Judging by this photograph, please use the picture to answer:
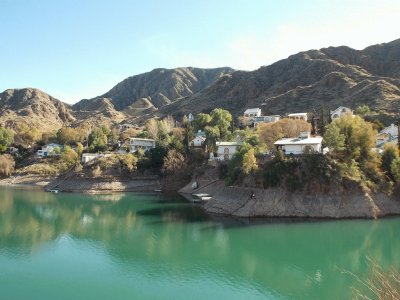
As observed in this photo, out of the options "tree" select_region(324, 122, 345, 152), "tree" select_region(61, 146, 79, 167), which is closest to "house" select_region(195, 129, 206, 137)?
"tree" select_region(61, 146, 79, 167)

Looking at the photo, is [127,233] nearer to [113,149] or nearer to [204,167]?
[204,167]

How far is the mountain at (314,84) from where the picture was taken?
123850 mm

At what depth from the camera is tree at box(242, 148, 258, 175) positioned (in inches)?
2127

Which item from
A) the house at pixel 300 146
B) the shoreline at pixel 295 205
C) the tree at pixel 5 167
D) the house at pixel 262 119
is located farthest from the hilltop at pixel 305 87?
the tree at pixel 5 167

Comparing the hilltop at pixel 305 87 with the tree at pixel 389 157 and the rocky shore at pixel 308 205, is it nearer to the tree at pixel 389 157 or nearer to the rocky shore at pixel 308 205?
the tree at pixel 389 157

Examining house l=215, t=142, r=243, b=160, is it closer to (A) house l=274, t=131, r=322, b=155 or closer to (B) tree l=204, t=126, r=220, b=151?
(B) tree l=204, t=126, r=220, b=151

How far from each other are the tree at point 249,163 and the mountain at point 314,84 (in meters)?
64.0

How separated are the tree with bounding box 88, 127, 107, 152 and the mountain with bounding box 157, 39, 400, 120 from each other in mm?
53249

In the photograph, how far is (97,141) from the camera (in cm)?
10419

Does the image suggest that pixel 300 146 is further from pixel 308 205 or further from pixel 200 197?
pixel 200 197

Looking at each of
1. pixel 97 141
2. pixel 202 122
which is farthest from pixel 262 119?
pixel 97 141

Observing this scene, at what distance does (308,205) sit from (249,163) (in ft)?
32.9

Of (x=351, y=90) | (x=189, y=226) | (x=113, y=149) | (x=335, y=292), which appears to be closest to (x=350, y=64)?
(x=351, y=90)

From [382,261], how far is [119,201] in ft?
152
